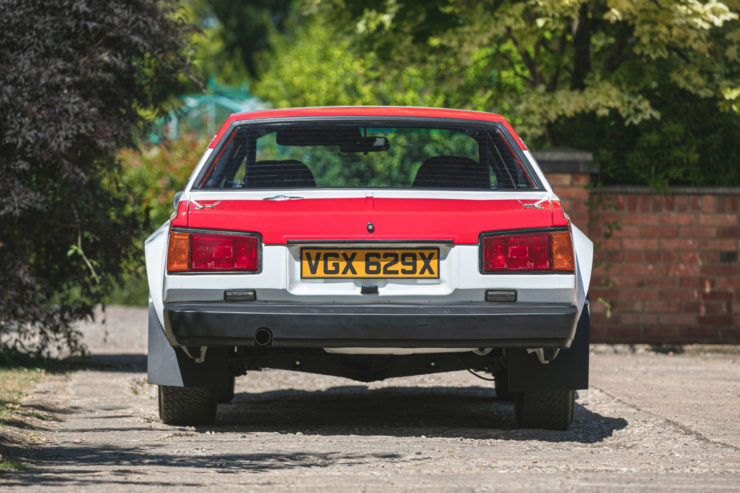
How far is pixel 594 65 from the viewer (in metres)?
14.1

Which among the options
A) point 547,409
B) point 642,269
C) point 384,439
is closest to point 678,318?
point 642,269

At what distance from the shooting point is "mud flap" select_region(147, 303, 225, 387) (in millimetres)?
6617

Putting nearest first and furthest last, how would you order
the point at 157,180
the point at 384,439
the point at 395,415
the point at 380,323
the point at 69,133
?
1. the point at 380,323
2. the point at 384,439
3. the point at 395,415
4. the point at 69,133
5. the point at 157,180

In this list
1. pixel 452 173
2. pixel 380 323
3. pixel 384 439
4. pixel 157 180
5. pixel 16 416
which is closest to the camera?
pixel 380 323

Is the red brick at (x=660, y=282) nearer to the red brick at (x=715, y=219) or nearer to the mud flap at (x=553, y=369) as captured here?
the red brick at (x=715, y=219)

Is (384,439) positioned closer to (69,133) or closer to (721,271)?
(69,133)

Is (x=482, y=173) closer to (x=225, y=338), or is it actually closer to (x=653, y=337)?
(x=225, y=338)

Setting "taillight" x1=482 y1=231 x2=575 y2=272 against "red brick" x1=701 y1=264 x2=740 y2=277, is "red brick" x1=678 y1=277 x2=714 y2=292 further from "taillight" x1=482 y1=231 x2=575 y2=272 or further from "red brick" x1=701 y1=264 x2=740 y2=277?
"taillight" x1=482 y1=231 x2=575 y2=272

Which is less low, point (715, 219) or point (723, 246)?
point (715, 219)

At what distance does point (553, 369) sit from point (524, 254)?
31.0 inches

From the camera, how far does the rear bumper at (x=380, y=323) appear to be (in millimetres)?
6039

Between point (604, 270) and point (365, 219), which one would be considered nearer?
point (365, 219)

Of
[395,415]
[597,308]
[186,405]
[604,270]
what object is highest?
[604,270]

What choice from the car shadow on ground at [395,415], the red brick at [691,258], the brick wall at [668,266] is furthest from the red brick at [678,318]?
the car shadow on ground at [395,415]
